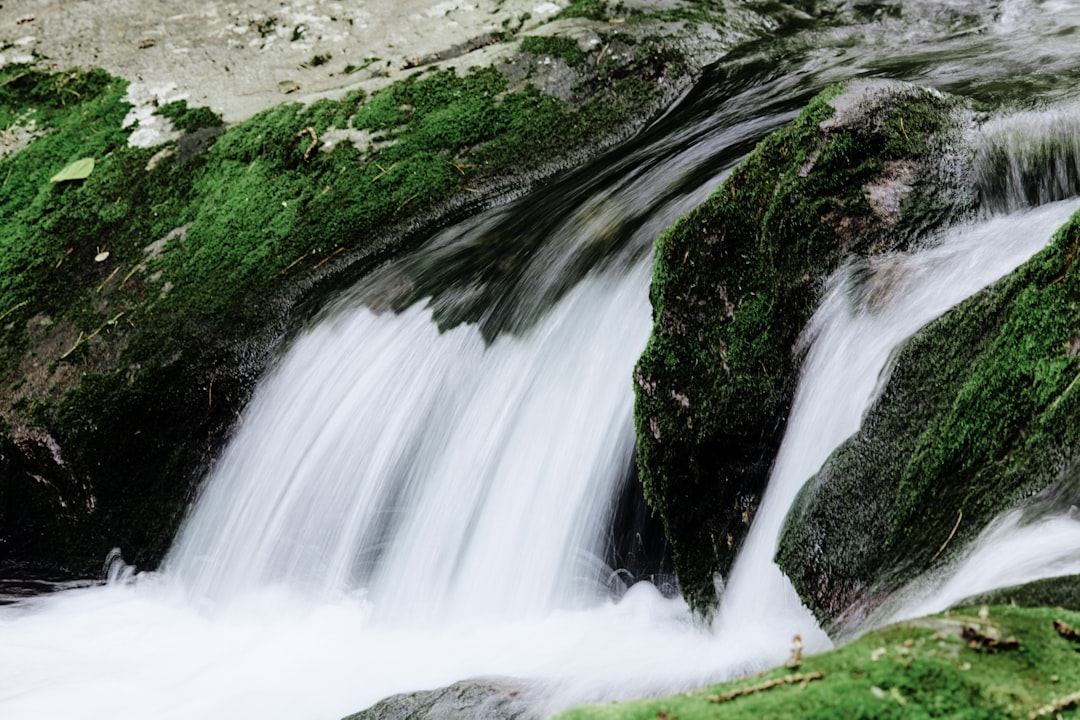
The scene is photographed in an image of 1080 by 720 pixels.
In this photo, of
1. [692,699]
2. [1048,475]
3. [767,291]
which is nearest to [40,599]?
[767,291]

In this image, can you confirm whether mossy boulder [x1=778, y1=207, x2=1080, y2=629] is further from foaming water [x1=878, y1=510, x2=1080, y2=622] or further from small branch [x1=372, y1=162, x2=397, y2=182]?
small branch [x1=372, y1=162, x2=397, y2=182]

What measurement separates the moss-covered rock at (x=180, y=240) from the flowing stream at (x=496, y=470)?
252mm

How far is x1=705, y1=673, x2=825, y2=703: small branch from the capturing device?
6.00 feet

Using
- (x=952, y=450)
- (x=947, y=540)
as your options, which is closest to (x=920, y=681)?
(x=947, y=540)

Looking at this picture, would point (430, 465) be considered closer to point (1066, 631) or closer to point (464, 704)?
point (464, 704)

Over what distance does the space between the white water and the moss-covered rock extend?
0.36 m

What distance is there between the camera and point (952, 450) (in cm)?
292

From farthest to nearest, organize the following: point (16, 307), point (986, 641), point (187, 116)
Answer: point (187, 116)
point (16, 307)
point (986, 641)

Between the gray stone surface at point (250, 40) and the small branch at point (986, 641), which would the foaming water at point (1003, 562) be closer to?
the small branch at point (986, 641)

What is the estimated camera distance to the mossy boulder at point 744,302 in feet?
12.1

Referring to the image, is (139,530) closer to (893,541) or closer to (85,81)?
(85,81)

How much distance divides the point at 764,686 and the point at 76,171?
20.3ft

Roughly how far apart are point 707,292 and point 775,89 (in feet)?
9.82

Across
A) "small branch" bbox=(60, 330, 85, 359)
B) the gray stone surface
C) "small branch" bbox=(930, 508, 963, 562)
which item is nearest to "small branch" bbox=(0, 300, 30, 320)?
"small branch" bbox=(60, 330, 85, 359)
